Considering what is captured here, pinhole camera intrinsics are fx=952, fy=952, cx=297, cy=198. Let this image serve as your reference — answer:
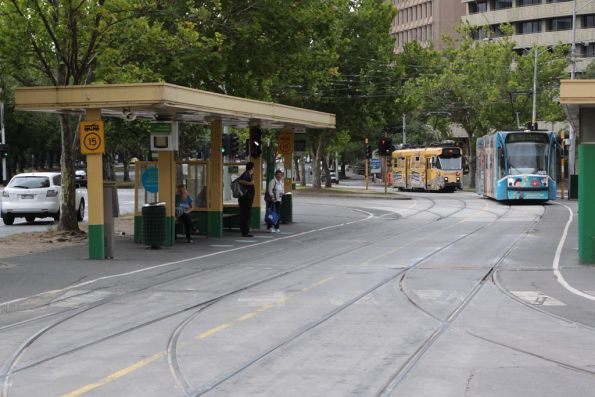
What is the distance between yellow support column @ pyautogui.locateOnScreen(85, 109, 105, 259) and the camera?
1969 cm

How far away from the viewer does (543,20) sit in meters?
98.5

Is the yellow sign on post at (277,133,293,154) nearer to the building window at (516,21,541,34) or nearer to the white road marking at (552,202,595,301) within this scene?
the white road marking at (552,202,595,301)

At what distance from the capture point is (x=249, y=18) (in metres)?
26.0

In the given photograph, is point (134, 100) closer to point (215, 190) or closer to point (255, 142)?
point (215, 190)

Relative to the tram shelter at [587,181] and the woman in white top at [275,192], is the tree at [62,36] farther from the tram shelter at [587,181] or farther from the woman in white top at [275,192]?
the tram shelter at [587,181]

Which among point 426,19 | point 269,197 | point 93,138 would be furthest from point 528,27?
point 93,138

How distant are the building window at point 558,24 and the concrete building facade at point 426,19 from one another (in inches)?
632

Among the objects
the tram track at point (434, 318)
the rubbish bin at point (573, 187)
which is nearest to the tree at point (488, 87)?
the rubbish bin at point (573, 187)

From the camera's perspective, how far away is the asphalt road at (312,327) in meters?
8.30

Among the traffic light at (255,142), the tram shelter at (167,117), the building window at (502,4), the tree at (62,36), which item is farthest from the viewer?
the building window at (502,4)

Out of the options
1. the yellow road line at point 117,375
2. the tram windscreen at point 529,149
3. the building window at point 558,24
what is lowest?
the yellow road line at point 117,375

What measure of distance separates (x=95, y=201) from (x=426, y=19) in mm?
109077

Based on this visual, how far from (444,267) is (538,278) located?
2.13m

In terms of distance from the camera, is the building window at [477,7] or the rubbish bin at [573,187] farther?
the building window at [477,7]
